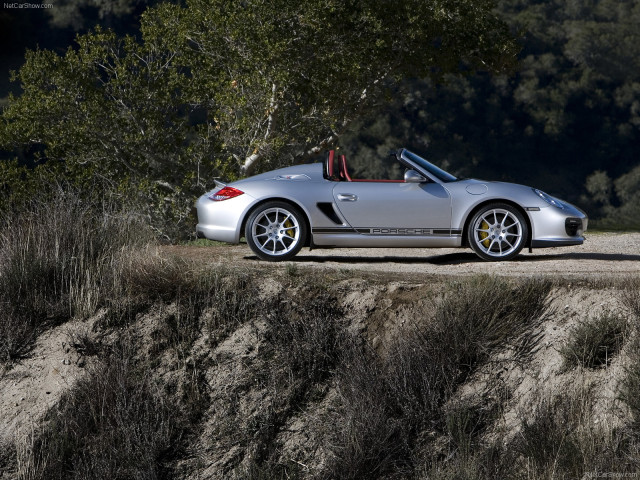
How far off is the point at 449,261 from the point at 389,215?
4.13ft

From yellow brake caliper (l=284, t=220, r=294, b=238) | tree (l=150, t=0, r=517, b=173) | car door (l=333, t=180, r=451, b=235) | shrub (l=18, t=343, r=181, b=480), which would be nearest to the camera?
shrub (l=18, t=343, r=181, b=480)

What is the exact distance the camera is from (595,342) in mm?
8664

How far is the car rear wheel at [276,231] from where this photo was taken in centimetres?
1124

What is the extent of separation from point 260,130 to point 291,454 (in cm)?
1246

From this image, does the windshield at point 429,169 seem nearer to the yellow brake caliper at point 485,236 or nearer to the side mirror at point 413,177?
the side mirror at point 413,177

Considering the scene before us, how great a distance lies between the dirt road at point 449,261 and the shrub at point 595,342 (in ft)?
3.96

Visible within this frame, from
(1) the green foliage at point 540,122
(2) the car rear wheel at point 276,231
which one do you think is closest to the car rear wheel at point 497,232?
(2) the car rear wheel at point 276,231

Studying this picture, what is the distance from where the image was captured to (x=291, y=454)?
883 cm

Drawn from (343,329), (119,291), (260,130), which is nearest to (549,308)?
(343,329)

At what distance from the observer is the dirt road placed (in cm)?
1070

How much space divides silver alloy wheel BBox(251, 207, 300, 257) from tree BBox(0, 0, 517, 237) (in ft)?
26.5

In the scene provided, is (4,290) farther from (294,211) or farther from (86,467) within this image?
(294,211)

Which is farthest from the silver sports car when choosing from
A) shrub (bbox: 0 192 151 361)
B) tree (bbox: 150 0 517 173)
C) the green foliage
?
the green foliage

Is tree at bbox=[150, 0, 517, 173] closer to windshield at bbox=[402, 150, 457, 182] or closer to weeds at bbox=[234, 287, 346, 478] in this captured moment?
windshield at bbox=[402, 150, 457, 182]
